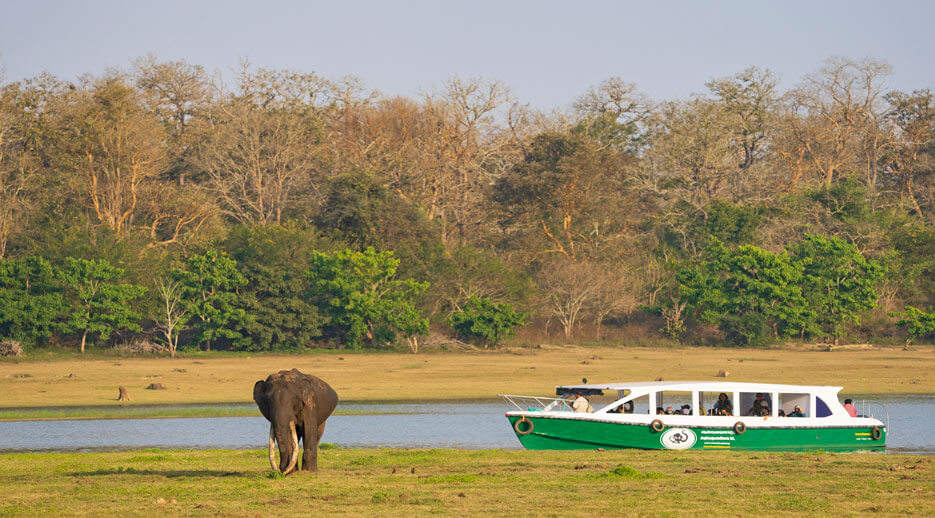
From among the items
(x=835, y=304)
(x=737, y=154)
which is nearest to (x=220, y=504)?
(x=835, y=304)

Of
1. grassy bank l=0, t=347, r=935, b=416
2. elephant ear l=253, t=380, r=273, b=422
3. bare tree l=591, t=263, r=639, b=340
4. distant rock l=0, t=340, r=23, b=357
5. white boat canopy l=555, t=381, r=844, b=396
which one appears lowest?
grassy bank l=0, t=347, r=935, b=416

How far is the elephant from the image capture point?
17016 millimetres

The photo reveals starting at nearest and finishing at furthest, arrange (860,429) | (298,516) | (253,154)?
1. (298,516)
2. (860,429)
3. (253,154)

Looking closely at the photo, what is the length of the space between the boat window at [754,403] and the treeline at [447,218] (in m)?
33.7

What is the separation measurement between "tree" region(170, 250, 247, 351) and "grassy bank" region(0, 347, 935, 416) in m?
2.26

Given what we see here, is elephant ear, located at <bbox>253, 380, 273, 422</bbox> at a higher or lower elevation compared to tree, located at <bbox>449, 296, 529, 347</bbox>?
lower

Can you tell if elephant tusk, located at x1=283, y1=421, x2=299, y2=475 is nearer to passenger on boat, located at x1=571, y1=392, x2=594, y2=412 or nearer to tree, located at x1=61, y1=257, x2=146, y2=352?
passenger on boat, located at x1=571, y1=392, x2=594, y2=412

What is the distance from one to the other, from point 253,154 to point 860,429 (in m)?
56.9

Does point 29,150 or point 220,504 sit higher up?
point 29,150

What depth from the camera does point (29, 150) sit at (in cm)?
7231

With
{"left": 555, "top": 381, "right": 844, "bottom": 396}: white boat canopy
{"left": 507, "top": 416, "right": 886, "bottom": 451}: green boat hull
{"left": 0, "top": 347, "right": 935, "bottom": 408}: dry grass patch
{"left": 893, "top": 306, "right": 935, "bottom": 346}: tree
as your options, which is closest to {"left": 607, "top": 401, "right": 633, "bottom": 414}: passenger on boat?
{"left": 555, "top": 381, "right": 844, "bottom": 396}: white boat canopy

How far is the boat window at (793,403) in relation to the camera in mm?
24609

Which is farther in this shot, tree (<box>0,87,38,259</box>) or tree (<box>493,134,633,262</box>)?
tree (<box>493,134,633,262</box>)

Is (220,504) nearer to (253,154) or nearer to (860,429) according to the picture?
(860,429)
